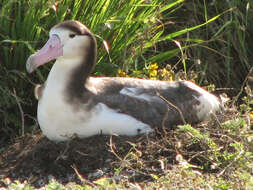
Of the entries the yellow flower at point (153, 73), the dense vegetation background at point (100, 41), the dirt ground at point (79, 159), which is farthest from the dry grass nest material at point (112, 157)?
the yellow flower at point (153, 73)

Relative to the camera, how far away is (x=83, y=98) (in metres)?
4.81

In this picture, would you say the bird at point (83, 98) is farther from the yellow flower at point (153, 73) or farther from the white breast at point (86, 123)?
the yellow flower at point (153, 73)

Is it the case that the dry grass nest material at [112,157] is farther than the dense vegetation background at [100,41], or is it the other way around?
the dense vegetation background at [100,41]

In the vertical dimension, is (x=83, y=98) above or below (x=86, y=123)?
above

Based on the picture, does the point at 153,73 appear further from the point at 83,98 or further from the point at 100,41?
the point at 83,98

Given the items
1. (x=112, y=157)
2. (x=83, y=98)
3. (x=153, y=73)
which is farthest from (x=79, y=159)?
(x=153, y=73)

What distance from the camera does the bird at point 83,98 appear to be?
480 cm

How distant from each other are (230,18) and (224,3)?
196mm

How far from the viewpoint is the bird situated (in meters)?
4.80

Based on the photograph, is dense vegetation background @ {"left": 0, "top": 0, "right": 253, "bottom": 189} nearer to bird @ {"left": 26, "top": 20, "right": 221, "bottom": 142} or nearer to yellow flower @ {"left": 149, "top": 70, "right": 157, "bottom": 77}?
yellow flower @ {"left": 149, "top": 70, "right": 157, "bottom": 77}

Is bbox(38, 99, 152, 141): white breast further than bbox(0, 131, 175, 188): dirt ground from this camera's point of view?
Yes

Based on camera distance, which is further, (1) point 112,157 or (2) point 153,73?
(2) point 153,73

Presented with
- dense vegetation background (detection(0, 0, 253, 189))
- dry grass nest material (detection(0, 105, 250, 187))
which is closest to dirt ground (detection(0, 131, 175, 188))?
dry grass nest material (detection(0, 105, 250, 187))

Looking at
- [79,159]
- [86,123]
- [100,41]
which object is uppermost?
[100,41]
